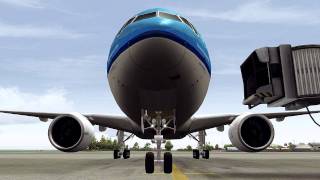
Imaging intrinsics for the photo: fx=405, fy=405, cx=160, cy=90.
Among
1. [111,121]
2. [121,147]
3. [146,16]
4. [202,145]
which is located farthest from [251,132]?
[121,147]

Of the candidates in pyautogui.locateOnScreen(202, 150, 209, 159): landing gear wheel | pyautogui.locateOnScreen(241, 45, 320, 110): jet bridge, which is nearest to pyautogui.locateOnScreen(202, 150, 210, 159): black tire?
pyautogui.locateOnScreen(202, 150, 209, 159): landing gear wheel

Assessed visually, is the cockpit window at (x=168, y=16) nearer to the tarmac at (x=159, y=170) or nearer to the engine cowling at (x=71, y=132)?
the tarmac at (x=159, y=170)

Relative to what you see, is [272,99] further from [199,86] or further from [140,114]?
[140,114]

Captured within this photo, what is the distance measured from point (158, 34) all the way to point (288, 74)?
7.91ft

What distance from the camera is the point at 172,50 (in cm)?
693

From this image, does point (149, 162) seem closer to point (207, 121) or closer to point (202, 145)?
point (207, 121)

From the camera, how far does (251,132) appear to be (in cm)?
1009

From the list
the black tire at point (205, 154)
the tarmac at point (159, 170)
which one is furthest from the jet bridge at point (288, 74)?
the black tire at point (205, 154)

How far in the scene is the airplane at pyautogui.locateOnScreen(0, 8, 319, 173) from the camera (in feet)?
23.0

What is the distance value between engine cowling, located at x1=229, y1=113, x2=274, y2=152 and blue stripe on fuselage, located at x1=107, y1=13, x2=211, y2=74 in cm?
231

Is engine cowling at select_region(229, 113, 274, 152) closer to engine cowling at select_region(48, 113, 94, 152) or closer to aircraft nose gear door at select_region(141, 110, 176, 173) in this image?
aircraft nose gear door at select_region(141, 110, 176, 173)

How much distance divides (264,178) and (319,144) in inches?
3701

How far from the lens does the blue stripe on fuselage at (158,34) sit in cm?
692

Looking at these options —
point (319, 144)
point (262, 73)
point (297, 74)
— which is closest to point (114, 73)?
point (262, 73)
